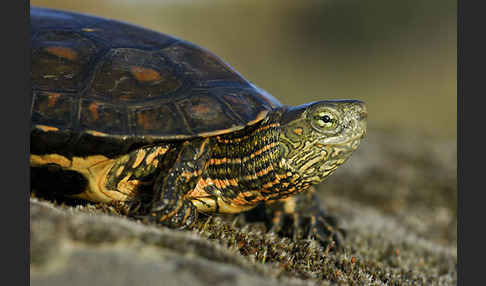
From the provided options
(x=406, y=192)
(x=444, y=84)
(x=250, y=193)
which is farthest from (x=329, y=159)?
(x=444, y=84)

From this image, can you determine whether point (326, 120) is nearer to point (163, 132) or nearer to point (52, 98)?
point (163, 132)

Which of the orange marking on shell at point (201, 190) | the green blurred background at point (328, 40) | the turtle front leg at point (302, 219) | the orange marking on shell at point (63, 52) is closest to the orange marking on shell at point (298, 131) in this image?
the orange marking on shell at point (201, 190)

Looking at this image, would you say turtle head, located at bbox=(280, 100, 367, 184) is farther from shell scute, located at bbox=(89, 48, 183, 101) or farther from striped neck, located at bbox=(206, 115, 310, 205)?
shell scute, located at bbox=(89, 48, 183, 101)

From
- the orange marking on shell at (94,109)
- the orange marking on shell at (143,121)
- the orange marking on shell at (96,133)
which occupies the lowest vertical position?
the orange marking on shell at (96,133)

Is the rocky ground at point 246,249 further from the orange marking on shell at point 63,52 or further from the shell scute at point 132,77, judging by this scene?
the orange marking on shell at point 63,52

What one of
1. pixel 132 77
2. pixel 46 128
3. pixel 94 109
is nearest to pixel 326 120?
pixel 132 77

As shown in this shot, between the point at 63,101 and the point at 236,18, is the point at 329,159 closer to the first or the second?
the point at 63,101
